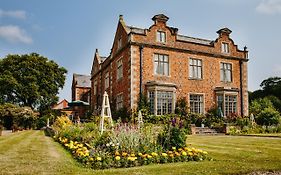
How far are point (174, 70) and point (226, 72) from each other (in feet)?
19.7

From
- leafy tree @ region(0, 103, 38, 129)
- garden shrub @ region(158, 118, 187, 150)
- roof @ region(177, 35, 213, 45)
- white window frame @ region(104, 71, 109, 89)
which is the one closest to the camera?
garden shrub @ region(158, 118, 187, 150)

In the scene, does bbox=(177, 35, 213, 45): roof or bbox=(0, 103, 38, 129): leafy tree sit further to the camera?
bbox=(0, 103, 38, 129): leafy tree

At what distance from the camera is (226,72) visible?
28328mm

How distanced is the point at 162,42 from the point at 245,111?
10.7 metres

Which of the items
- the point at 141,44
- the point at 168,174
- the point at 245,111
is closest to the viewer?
the point at 168,174

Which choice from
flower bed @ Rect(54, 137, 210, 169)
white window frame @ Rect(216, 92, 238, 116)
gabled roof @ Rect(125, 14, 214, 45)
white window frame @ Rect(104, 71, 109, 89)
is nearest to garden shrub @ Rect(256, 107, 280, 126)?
white window frame @ Rect(216, 92, 238, 116)

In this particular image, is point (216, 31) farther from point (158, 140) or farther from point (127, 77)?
point (158, 140)

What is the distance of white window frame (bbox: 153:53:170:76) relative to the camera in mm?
25031

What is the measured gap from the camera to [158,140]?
30.5 ft

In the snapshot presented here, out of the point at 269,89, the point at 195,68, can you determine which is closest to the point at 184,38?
the point at 195,68

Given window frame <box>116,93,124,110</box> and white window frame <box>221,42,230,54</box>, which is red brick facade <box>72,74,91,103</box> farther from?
white window frame <box>221,42,230,54</box>

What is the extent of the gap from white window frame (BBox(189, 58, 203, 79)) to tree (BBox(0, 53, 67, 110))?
25.1 meters

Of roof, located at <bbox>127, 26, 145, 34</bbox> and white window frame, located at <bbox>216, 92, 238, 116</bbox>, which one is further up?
roof, located at <bbox>127, 26, 145, 34</bbox>

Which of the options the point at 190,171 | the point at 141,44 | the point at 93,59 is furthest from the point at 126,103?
the point at 190,171
